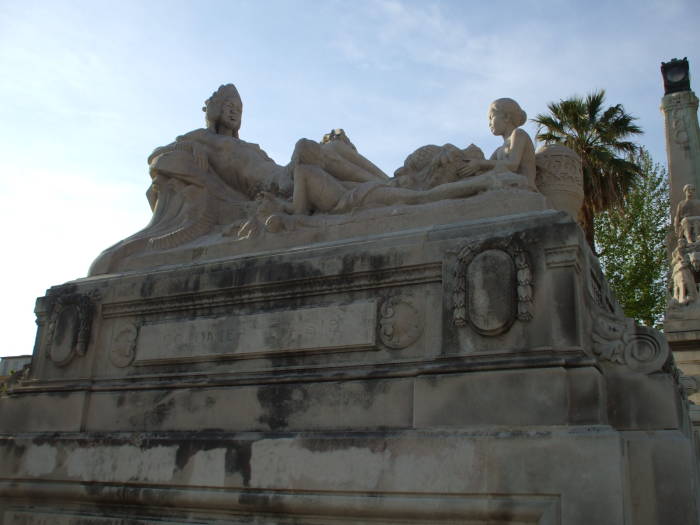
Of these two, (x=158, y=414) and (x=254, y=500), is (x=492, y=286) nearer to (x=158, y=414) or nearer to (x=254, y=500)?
(x=254, y=500)

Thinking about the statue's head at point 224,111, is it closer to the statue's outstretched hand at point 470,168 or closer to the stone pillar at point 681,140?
the statue's outstretched hand at point 470,168

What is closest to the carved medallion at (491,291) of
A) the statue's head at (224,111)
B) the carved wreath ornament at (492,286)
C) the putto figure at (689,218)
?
the carved wreath ornament at (492,286)

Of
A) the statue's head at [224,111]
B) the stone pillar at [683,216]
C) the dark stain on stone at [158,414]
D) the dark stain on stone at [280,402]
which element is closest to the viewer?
the dark stain on stone at [280,402]

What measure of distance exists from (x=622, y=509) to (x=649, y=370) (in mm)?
1077

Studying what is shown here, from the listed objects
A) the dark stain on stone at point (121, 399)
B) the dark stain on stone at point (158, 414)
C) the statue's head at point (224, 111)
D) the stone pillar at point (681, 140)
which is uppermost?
the stone pillar at point (681, 140)

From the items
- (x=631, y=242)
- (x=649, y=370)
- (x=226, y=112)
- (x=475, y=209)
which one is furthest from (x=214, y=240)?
(x=631, y=242)

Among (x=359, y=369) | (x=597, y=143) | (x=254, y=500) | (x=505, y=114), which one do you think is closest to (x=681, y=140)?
(x=597, y=143)

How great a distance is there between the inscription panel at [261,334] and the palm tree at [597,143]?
1495cm

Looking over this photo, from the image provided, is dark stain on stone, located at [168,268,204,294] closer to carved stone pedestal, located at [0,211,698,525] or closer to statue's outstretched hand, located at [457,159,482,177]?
carved stone pedestal, located at [0,211,698,525]

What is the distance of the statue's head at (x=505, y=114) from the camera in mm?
7090

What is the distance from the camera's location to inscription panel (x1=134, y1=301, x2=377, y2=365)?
5.64 metres

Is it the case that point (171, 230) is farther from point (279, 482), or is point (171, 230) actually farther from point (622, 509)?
point (622, 509)

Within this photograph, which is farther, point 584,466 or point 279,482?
point 279,482

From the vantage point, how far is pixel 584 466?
171 inches
